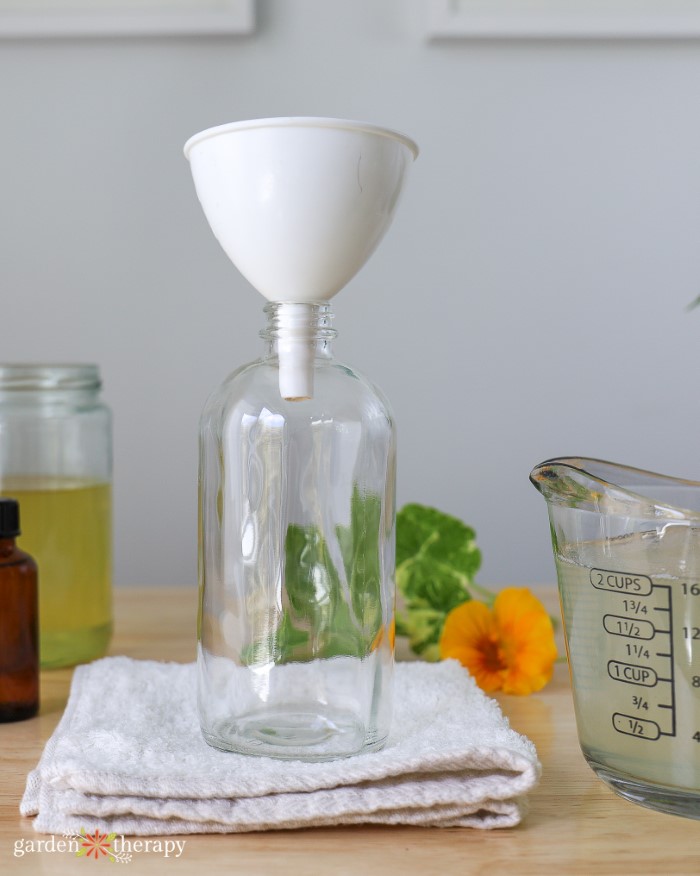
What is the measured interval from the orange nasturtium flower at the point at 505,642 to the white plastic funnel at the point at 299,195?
24 centimetres

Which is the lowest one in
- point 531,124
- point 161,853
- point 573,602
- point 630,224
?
point 161,853

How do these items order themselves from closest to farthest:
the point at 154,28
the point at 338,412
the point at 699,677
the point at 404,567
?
the point at 699,677, the point at 338,412, the point at 404,567, the point at 154,28

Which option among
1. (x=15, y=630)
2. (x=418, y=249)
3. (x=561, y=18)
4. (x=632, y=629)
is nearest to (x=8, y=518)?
(x=15, y=630)

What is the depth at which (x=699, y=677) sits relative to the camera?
1.38ft

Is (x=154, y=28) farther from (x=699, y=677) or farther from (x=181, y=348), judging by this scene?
(x=699, y=677)

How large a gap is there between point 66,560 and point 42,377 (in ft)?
0.48

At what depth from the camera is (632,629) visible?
0.44 m

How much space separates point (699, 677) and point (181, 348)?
0.82 m

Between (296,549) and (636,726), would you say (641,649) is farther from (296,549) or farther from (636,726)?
A: (296,549)

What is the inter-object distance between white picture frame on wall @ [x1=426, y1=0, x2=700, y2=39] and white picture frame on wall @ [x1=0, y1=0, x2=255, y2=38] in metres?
0.23

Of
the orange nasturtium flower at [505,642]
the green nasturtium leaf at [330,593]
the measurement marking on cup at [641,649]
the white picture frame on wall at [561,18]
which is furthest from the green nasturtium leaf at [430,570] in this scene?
the white picture frame on wall at [561,18]

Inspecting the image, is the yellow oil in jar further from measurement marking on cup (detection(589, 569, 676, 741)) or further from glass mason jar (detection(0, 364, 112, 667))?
measurement marking on cup (detection(589, 569, 676, 741))

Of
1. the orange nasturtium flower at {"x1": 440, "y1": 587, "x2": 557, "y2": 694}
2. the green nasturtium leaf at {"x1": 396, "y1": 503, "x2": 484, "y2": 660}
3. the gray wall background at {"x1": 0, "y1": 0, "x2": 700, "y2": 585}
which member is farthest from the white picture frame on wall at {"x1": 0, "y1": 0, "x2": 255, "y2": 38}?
the orange nasturtium flower at {"x1": 440, "y1": 587, "x2": 557, "y2": 694}

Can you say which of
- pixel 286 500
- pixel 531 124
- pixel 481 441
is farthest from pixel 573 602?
pixel 531 124
